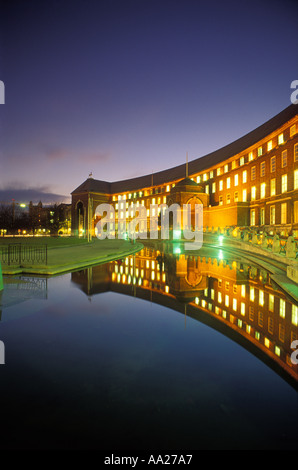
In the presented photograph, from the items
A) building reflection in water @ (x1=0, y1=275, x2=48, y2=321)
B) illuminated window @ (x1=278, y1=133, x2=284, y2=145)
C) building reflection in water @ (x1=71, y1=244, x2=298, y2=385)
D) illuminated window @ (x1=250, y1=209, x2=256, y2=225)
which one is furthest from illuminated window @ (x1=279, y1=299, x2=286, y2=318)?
illuminated window @ (x1=250, y1=209, x2=256, y2=225)

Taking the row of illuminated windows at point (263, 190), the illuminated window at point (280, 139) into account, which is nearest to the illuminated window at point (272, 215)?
the row of illuminated windows at point (263, 190)

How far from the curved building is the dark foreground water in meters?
26.1

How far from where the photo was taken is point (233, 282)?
12.1 m

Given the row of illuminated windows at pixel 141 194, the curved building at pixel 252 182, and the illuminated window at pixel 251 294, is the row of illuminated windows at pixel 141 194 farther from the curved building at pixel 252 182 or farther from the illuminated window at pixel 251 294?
the illuminated window at pixel 251 294

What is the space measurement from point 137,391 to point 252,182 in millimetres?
42421

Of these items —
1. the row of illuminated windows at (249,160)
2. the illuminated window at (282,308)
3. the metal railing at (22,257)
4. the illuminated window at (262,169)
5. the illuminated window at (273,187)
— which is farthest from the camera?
the illuminated window at (262,169)

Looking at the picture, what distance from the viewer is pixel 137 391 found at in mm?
3727

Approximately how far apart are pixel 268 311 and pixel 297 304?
1.40 meters

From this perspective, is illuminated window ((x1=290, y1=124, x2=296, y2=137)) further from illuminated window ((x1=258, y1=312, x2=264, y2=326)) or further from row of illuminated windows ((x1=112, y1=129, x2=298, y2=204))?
illuminated window ((x1=258, y1=312, x2=264, y2=326))

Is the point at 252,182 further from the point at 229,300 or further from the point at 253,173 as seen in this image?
the point at 229,300

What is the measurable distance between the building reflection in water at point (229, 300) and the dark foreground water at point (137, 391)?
1.90 ft

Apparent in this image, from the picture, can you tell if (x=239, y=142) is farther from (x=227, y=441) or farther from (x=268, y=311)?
(x=227, y=441)

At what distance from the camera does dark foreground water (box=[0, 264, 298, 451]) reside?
2883 mm

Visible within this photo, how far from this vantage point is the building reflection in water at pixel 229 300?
5.55 m
